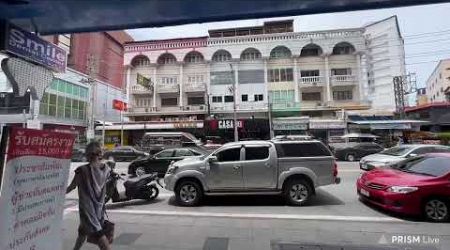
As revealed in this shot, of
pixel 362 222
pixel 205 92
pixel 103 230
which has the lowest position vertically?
pixel 362 222

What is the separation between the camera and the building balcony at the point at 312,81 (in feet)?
145

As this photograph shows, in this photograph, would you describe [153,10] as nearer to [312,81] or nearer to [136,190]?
[136,190]

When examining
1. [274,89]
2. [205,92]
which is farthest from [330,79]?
[205,92]

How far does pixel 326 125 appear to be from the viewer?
3953cm

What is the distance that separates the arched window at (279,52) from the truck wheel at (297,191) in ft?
122

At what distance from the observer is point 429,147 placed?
16391 millimetres

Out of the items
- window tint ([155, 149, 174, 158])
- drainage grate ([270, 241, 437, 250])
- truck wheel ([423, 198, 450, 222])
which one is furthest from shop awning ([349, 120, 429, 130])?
drainage grate ([270, 241, 437, 250])

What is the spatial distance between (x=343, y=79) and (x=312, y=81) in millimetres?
3550

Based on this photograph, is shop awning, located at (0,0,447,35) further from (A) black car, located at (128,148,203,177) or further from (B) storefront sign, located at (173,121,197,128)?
(B) storefront sign, located at (173,121,197,128)

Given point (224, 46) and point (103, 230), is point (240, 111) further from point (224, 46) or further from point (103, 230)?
point (103, 230)

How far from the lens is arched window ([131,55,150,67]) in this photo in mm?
49250

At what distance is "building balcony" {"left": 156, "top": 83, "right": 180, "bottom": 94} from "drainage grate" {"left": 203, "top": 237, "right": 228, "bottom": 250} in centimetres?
4091

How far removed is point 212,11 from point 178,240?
395cm

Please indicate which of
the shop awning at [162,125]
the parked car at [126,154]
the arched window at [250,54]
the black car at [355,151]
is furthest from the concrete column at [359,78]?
the parked car at [126,154]
